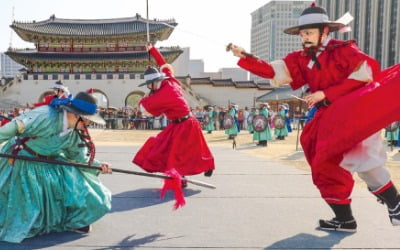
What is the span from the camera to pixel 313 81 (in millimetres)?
3186

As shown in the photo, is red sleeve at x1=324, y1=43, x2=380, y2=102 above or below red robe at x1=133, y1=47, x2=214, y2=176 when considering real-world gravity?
above

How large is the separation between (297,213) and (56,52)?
31.6m

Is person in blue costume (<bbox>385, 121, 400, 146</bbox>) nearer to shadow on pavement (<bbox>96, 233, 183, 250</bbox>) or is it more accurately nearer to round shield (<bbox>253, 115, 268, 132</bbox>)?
round shield (<bbox>253, 115, 268, 132</bbox>)

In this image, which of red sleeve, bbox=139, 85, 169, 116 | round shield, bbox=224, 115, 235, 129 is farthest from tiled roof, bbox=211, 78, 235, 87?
red sleeve, bbox=139, 85, 169, 116

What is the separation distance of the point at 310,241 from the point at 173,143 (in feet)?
7.39

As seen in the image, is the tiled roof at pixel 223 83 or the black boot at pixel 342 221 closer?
the black boot at pixel 342 221

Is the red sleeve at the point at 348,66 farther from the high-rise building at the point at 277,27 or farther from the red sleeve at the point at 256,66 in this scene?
the high-rise building at the point at 277,27

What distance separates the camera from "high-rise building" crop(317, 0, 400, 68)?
155ft

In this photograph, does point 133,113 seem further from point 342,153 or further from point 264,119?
point 342,153

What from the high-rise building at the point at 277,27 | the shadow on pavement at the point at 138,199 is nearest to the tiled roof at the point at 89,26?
the shadow on pavement at the point at 138,199

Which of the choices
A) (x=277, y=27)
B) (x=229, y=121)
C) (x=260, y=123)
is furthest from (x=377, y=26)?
(x=260, y=123)

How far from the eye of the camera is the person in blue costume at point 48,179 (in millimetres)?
2863

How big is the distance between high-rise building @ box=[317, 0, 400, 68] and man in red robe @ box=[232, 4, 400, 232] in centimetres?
4777

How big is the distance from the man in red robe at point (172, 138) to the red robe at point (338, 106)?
1.68m
